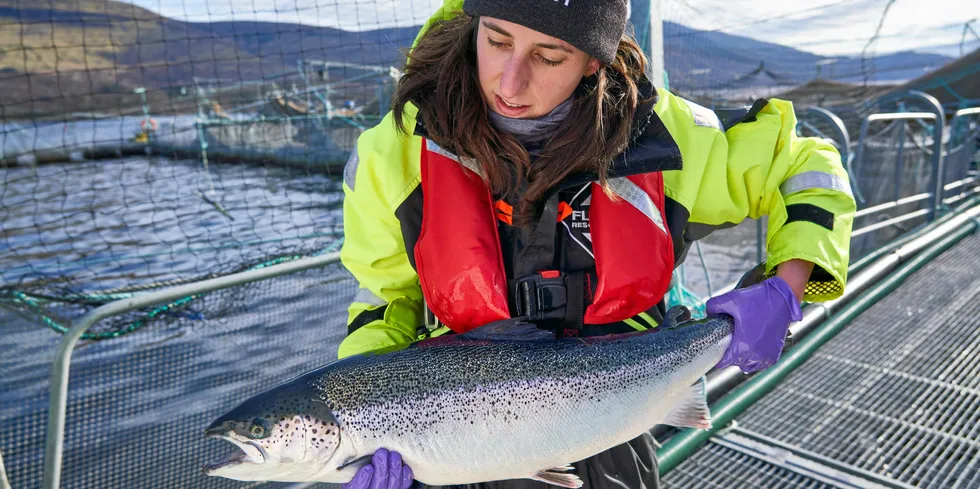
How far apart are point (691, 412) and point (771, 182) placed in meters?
0.70

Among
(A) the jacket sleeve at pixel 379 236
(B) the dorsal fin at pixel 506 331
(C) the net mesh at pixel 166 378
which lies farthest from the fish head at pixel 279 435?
(C) the net mesh at pixel 166 378

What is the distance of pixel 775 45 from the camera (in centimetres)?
966

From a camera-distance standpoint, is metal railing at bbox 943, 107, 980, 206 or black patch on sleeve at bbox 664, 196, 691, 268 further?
metal railing at bbox 943, 107, 980, 206

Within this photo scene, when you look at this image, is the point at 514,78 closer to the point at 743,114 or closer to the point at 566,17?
the point at 566,17

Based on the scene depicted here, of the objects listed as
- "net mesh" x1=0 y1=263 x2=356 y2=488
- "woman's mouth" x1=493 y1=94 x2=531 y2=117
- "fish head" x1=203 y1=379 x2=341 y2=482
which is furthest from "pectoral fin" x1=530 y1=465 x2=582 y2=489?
"net mesh" x1=0 y1=263 x2=356 y2=488

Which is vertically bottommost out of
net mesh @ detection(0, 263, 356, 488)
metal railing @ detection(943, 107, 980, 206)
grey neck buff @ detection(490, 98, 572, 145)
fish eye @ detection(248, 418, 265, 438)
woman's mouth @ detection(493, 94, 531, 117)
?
net mesh @ detection(0, 263, 356, 488)

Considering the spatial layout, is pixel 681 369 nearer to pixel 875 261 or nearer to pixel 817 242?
pixel 817 242

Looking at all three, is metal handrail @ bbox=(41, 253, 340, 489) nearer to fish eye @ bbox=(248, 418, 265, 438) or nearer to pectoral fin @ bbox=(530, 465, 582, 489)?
fish eye @ bbox=(248, 418, 265, 438)

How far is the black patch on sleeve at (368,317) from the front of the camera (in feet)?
6.85

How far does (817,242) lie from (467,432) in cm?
108

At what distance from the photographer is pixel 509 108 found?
189cm

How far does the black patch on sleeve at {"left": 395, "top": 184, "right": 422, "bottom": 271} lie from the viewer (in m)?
2.00

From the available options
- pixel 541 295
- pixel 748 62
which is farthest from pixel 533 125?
pixel 748 62

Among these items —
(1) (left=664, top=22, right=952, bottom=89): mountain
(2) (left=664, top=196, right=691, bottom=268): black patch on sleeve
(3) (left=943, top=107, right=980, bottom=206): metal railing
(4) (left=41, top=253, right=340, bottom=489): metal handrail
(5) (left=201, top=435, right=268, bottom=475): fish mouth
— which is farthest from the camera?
(3) (left=943, top=107, right=980, bottom=206): metal railing
